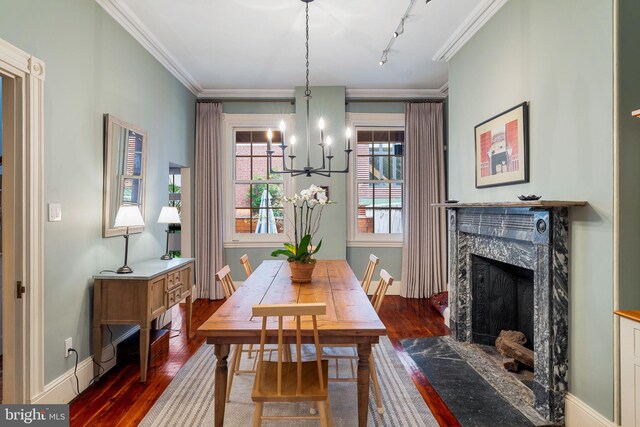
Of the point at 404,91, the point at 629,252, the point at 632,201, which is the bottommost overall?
the point at 629,252

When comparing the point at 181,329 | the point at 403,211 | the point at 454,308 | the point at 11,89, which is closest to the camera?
the point at 11,89

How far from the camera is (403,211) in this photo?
5.34m

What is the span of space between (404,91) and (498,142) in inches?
105

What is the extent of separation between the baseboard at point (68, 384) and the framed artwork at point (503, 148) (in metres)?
3.54

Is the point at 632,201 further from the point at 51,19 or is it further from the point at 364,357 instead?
the point at 51,19

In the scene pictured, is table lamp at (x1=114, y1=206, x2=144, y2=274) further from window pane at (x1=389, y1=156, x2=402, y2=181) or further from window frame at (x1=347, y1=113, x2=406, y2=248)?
window pane at (x1=389, y1=156, x2=402, y2=181)

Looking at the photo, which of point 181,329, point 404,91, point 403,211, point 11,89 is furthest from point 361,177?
point 11,89

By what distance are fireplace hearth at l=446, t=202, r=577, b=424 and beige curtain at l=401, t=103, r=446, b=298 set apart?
160 centimetres

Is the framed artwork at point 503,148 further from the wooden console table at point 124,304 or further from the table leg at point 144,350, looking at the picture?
the table leg at point 144,350

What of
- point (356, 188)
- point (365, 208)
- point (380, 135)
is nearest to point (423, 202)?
point (365, 208)

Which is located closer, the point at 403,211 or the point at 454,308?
the point at 454,308

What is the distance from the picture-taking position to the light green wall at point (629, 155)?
1847 millimetres

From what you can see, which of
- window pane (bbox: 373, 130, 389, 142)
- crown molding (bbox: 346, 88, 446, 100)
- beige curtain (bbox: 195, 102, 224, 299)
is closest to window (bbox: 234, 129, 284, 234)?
beige curtain (bbox: 195, 102, 224, 299)

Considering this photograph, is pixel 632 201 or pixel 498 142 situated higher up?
pixel 498 142
